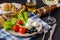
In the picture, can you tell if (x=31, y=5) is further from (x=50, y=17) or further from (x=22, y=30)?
(x=22, y=30)

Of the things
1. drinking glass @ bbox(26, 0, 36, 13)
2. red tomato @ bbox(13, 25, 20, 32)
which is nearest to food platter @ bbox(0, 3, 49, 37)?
red tomato @ bbox(13, 25, 20, 32)

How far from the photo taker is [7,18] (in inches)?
40.8

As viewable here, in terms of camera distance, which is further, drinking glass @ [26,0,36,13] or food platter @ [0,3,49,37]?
drinking glass @ [26,0,36,13]

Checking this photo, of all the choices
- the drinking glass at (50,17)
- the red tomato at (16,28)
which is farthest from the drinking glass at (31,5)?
the red tomato at (16,28)

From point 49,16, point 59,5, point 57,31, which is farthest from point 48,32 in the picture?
point 59,5

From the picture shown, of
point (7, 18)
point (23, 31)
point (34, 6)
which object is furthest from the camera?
point (34, 6)

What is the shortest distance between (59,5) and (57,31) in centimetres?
27

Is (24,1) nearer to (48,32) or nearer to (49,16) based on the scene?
(49,16)

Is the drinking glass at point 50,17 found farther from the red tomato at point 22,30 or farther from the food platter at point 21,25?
the red tomato at point 22,30

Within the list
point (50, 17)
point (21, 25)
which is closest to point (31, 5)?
point (50, 17)

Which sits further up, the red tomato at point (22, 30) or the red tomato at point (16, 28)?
the red tomato at point (16, 28)

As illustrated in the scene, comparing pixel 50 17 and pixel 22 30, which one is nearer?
pixel 22 30

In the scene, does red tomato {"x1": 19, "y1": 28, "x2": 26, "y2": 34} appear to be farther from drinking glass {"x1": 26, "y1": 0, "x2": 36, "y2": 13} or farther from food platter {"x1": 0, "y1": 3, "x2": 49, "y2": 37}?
drinking glass {"x1": 26, "y1": 0, "x2": 36, "y2": 13}

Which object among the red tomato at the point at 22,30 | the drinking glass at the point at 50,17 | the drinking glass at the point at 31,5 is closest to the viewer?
the red tomato at the point at 22,30
